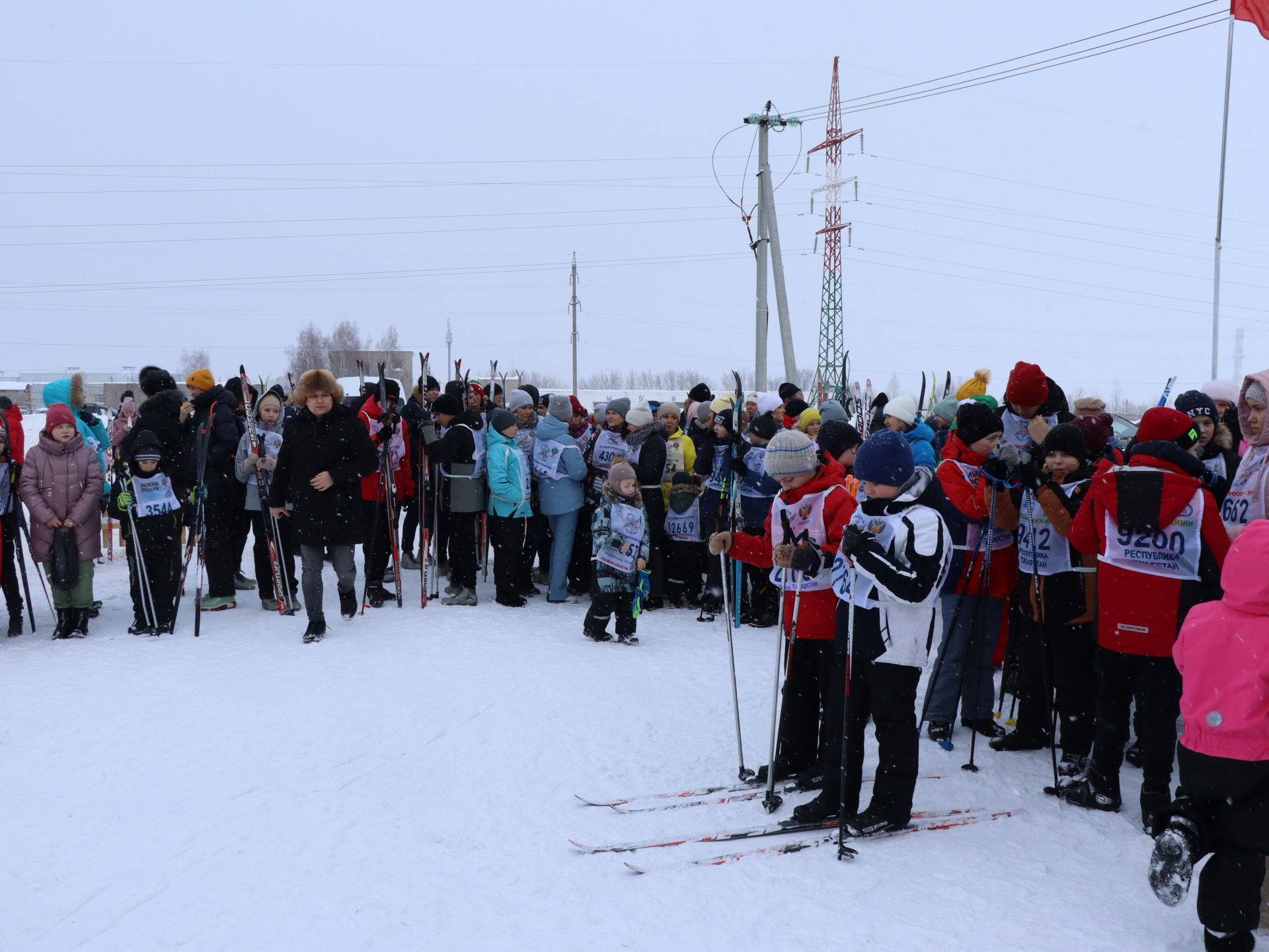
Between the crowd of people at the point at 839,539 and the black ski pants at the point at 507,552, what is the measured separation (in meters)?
0.03

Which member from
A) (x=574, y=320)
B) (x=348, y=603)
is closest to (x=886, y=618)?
(x=348, y=603)

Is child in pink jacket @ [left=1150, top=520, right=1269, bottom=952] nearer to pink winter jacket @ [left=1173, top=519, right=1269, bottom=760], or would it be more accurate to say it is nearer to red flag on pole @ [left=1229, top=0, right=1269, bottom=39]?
pink winter jacket @ [left=1173, top=519, right=1269, bottom=760]

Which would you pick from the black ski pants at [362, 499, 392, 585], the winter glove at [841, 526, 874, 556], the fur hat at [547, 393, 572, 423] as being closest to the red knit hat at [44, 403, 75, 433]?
the black ski pants at [362, 499, 392, 585]

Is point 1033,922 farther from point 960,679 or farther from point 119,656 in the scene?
point 119,656

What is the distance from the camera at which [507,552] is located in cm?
823

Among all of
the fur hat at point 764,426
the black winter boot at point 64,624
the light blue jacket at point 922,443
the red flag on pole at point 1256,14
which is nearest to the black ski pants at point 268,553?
the black winter boot at point 64,624

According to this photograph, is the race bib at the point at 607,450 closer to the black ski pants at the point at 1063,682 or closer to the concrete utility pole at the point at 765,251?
the black ski pants at the point at 1063,682

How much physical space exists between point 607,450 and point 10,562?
16.5ft

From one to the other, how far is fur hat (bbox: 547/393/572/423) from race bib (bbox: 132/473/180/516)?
3.33 meters

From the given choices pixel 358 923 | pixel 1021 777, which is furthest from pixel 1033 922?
pixel 358 923

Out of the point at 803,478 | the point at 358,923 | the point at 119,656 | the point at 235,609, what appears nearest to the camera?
the point at 358,923

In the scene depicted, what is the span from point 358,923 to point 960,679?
334 cm

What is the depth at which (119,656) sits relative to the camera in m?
6.48

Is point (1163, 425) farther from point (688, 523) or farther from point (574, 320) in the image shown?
point (574, 320)
